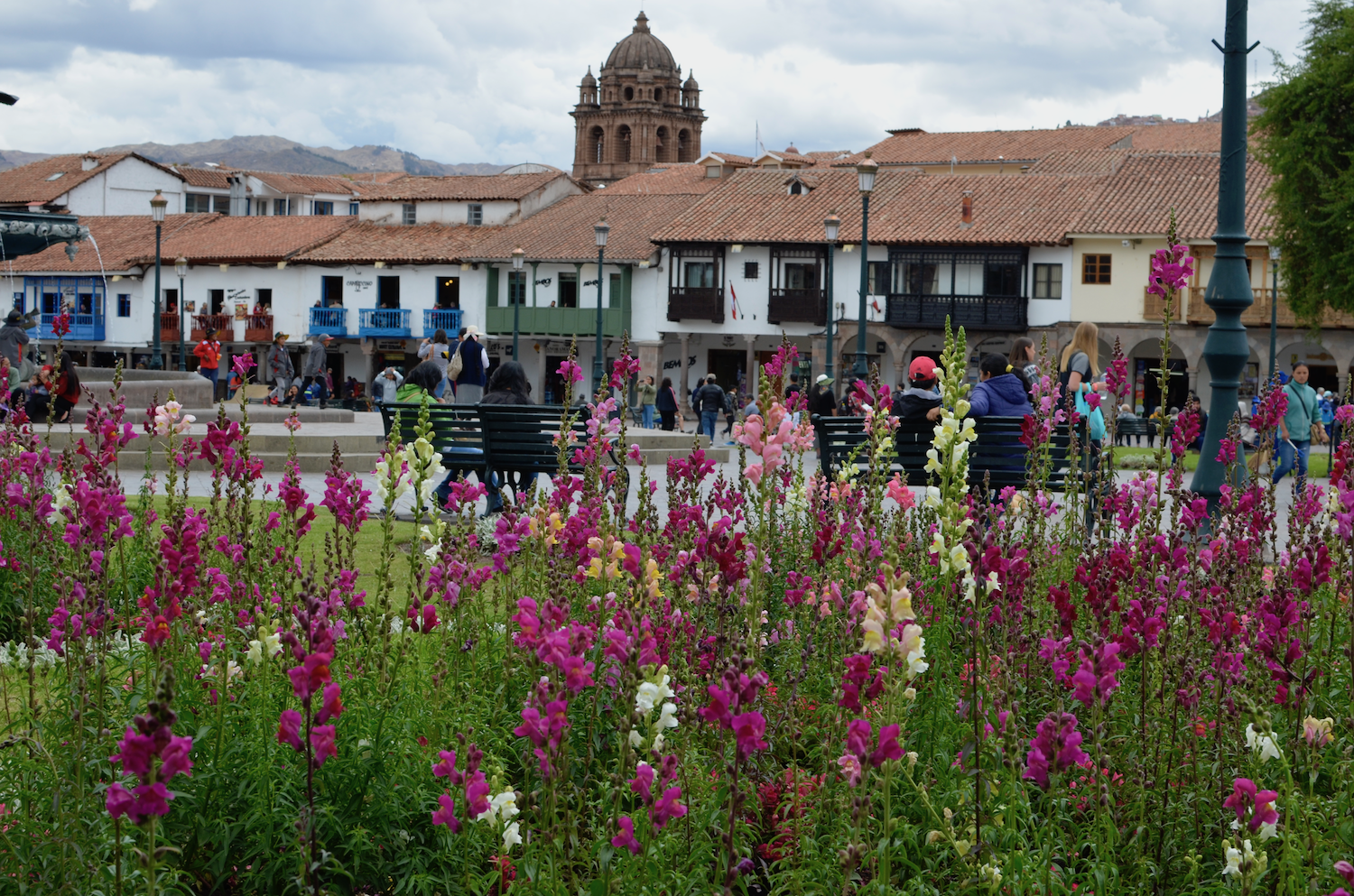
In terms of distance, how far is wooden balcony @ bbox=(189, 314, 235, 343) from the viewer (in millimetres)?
53469

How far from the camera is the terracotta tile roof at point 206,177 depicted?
68000 millimetres

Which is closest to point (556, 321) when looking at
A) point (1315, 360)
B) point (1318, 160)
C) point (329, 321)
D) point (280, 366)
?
point (329, 321)

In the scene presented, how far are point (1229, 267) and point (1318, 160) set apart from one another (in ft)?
83.8

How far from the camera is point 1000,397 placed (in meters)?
9.97

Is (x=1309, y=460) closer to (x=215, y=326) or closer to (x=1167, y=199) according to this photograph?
(x=1167, y=199)

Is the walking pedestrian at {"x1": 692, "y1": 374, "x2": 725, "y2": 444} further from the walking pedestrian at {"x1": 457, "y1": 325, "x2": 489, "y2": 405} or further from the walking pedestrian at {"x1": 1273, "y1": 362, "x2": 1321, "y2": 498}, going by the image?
the walking pedestrian at {"x1": 1273, "y1": 362, "x2": 1321, "y2": 498}

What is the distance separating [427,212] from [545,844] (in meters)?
55.2

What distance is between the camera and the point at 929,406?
1024 centimetres

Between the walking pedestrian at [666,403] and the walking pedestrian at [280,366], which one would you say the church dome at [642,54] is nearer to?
the walking pedestrian at [280,366]

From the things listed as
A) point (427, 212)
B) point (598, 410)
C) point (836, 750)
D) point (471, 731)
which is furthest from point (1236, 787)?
point (427, 212)

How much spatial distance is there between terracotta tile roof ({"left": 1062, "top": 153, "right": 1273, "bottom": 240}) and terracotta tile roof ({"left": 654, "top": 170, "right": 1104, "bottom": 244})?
66cm

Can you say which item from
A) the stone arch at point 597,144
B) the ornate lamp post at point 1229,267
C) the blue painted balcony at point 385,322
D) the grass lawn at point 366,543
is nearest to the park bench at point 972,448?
the ornate lamp post at point 1229,267

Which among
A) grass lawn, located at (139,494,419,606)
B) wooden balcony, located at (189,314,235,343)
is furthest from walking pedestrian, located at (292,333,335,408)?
grass lawn, located at (139,494,419,606)

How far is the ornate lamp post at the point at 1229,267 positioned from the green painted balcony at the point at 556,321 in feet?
137
